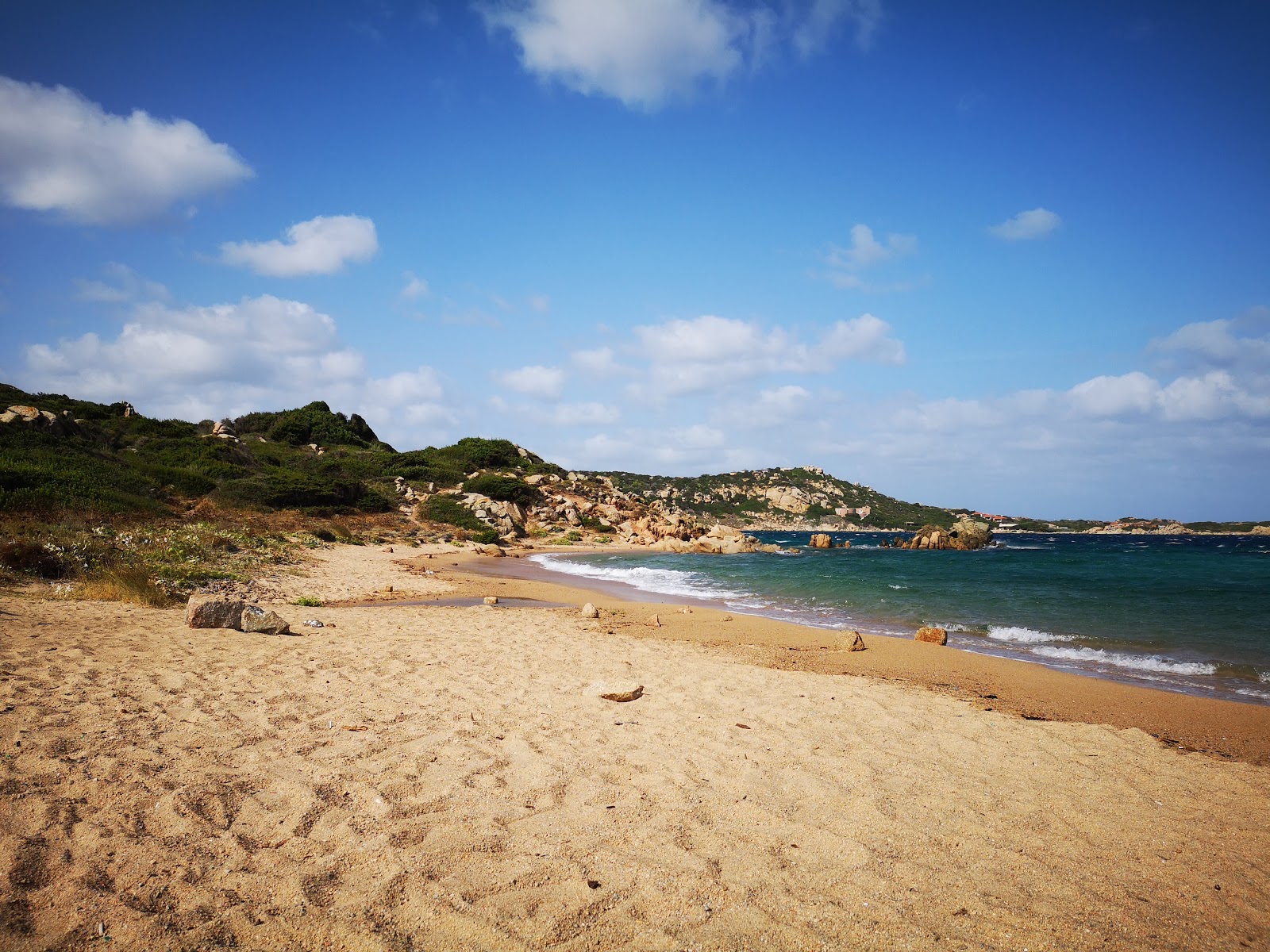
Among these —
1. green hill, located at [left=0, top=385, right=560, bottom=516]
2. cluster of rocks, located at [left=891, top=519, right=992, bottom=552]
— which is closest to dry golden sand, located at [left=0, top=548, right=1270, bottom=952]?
green hill, located at [left=0, top=385, right=560, bottom=516]

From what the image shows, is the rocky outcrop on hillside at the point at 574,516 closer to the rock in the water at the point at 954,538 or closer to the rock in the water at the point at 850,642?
the rock in the water at the point at 954,538

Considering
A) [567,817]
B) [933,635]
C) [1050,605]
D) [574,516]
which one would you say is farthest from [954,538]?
[567,817]

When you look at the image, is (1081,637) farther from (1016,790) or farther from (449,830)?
(449,830)

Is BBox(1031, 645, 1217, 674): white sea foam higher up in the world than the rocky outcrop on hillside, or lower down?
lower down

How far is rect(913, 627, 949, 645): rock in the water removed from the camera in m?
12.7

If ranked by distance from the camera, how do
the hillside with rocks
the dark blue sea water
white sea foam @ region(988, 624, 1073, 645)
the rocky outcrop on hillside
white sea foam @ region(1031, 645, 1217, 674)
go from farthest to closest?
the hillside with rocks → the rocky outcrop on hillside → white sea foam @ region(988, 624, 1073, 645) → the dark blue sea water → white sea foam @ region(1031, 645, 1217, 674)

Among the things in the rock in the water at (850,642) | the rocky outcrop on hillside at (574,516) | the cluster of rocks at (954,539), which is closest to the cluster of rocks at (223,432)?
the rocky outcrop on hillside at (574,516)

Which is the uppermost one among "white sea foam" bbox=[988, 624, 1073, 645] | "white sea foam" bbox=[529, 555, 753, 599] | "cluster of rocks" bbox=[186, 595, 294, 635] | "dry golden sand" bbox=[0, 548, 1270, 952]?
"cluster of rocks" bbox=[186, 595, 294, 635]

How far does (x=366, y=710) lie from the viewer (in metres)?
6.21

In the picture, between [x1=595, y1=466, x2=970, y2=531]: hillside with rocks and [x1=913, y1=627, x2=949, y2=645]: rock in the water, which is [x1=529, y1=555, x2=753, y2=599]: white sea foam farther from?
[x1=595, y1=466, x2=970, y2=531]: hillside with rocks

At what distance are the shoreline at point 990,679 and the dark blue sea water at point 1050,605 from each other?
1.31m

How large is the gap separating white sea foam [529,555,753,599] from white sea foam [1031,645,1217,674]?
970cm

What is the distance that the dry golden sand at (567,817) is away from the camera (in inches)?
124

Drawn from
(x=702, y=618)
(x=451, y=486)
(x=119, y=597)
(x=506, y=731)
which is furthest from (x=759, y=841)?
(x=451, y=486)
